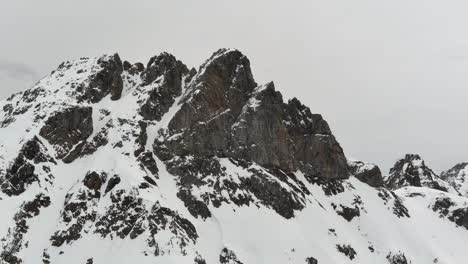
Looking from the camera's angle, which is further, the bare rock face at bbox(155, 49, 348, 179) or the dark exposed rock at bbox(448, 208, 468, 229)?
the dark exposed rock at bbox(448, 208, 468, 229)

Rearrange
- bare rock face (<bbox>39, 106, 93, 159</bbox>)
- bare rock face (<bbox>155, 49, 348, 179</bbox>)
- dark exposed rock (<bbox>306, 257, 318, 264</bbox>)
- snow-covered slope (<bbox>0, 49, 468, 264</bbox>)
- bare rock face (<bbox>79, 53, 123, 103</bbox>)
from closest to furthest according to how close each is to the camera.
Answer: snow-covered slope (<bbox>0, 49, 468, 264</bbox>), dark exposed rock (<bbox>306, 257, 318, 264</bbox>), bare rock face (<bbox>39, 106, 93, 159</bbox>), bare rock face (<bbox>155, 49, 348, 179</bbox>), bare rock face (<bbox>79, 53, 123, 103</bbox>)

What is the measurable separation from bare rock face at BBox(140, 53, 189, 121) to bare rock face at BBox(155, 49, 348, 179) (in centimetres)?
421

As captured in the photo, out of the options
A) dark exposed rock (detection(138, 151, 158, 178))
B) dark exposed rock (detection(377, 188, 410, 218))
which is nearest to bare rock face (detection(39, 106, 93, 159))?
dark exposed rock (detection(138, 151, 158, 178))

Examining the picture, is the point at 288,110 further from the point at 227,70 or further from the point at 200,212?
the point at 200,212

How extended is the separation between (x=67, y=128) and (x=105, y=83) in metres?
21.8

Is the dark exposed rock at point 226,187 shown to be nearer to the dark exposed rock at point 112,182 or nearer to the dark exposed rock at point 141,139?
the dark exposed rock at point 141,139

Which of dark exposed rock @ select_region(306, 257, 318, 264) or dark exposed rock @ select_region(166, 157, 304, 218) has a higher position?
dark exposed rock @ select_region(166, 157, 304, 218)

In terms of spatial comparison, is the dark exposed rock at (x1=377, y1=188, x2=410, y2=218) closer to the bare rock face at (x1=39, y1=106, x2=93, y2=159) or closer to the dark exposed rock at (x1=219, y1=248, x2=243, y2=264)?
the dark exposed rock at (x1=219, y1=248, x2=243, y2=264)

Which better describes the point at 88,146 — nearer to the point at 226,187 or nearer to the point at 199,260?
the point at 226,187

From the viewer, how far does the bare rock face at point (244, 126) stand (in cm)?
14025

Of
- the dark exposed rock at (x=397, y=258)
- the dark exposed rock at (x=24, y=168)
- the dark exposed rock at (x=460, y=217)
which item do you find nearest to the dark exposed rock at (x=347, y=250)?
the dark exposed rock at (x=397, y=258)

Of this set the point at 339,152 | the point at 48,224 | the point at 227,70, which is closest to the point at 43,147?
the point at 48,224

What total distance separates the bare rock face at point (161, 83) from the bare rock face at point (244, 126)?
4.21 m

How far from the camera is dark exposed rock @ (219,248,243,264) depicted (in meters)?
116
